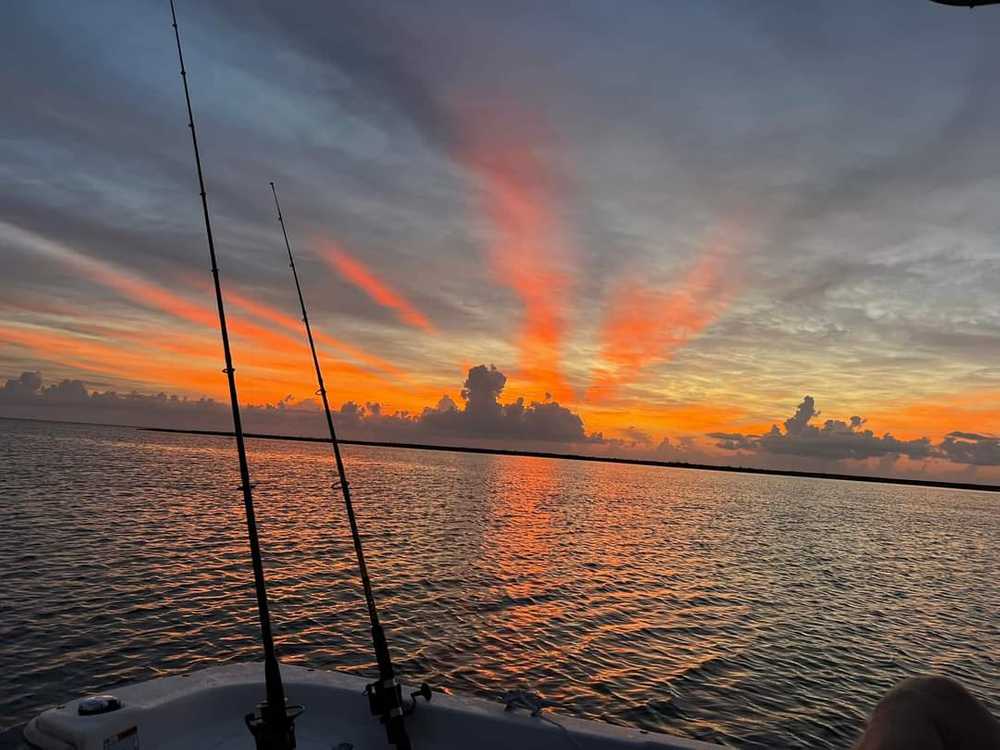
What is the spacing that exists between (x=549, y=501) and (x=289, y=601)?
52.5 m

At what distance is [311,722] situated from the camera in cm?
612

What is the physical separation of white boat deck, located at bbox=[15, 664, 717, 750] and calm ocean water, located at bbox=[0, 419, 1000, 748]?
653 centimetres

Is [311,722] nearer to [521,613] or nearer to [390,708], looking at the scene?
[390,708]

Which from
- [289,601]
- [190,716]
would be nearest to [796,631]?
[289,601]

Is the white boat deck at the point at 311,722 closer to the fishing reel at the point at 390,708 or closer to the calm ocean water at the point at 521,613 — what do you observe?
the fishing reel at the point at 390,708

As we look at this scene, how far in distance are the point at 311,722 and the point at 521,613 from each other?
1315 cm

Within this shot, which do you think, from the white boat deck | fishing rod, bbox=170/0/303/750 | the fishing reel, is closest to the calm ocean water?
the white boat deck

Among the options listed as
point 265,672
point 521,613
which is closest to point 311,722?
point 265,672

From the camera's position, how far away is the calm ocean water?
491 inches

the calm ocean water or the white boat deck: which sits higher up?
the white boat deck

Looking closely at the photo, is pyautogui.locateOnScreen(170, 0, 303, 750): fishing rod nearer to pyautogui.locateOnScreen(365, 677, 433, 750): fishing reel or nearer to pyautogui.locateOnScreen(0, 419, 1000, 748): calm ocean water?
pyautogui.locateOnScreen(365, 677, 433, 750): fishing reel

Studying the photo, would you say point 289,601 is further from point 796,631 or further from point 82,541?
point 796,631

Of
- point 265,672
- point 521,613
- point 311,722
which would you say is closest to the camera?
point 265,672

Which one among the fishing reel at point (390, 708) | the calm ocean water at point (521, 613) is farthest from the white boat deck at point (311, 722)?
the calm ocean water at point (521, 613)
